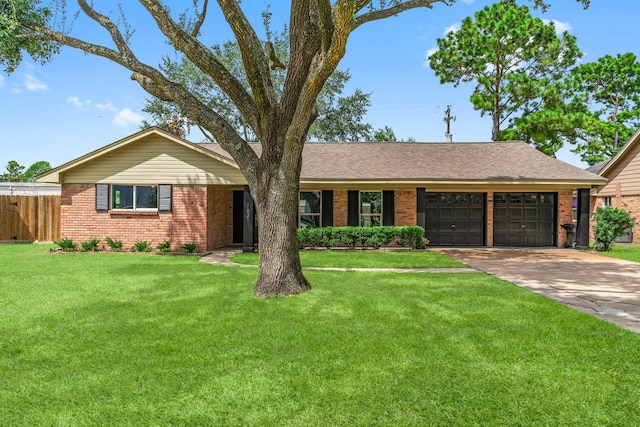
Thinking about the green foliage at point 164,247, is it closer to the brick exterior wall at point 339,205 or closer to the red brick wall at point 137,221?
the red brick wall at point 137,221

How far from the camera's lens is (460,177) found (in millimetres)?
14133

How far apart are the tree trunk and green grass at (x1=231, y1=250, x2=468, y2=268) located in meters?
3.57

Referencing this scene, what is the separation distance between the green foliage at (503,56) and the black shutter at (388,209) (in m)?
15.9

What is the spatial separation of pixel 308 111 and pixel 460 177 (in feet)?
30.1

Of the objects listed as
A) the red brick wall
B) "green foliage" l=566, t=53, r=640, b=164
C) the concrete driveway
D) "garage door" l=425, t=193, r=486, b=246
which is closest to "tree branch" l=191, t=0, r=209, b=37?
the red brick wall

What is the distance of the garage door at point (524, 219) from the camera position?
15.9 metres

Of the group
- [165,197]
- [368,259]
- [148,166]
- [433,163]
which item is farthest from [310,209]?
[148,166]

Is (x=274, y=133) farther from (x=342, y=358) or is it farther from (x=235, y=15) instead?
(x=342, y=358)

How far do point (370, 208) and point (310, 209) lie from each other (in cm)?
236

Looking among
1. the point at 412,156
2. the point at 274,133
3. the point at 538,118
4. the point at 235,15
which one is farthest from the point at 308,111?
the point at 538,118

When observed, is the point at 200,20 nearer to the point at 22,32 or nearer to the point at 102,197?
the point at 22,32

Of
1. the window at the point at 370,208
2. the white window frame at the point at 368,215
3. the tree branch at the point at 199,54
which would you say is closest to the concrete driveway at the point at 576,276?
the white window frame at the point at 368,215

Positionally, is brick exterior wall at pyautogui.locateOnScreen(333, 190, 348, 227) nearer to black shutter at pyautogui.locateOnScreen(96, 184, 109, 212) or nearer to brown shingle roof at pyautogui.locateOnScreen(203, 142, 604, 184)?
brown shingle roof at pyautogui.locateOnScreen(203, 142, 604, 184)

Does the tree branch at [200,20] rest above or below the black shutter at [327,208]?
above
